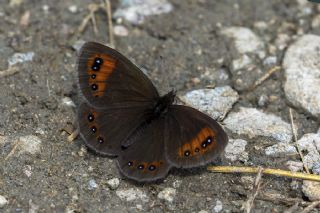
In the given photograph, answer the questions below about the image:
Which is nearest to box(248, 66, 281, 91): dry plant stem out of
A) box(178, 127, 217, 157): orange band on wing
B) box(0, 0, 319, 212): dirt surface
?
box(0, 0, 319, 212): dirt surface

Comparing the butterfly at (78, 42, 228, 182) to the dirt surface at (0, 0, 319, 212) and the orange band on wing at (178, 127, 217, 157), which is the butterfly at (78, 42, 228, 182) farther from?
the dirt surface at (0, 0, 319, 212)

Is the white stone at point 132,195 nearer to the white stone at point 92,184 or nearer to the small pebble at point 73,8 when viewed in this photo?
the white stone at point 92,184

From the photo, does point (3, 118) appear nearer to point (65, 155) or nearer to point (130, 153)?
A: point (65, 155)

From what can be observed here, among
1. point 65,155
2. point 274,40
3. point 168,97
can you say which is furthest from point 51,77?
point 274,40

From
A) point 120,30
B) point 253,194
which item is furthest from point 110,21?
point 253,194

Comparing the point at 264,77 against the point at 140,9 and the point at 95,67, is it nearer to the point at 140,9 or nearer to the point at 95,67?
the point at 140,9
